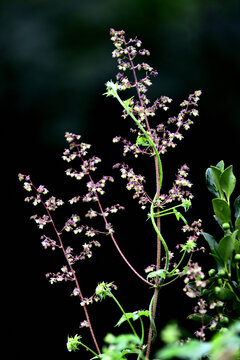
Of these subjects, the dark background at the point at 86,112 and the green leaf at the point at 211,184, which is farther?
the dark background at the point at 86,112

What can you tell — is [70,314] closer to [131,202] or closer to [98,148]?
[131,202]

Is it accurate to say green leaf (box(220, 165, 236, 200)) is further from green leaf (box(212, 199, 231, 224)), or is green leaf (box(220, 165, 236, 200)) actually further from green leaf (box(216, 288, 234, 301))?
green leaf (box(216, 288, 234, 301))

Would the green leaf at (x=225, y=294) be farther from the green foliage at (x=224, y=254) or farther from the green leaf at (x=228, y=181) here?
the green leaf at (x=228, y=181)

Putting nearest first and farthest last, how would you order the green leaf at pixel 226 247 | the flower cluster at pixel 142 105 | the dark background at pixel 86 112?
1. the green leaf at pixel 226 247
2. the flower cluster at pixel 142 105
3. the dark background at pixel 86 112

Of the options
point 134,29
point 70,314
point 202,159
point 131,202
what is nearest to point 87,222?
point 131,202

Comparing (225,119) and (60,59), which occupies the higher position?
(60,59)

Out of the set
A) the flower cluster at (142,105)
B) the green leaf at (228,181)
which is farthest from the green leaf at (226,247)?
the flower cluster at (142,105)

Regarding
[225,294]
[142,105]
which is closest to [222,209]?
[225,294]
